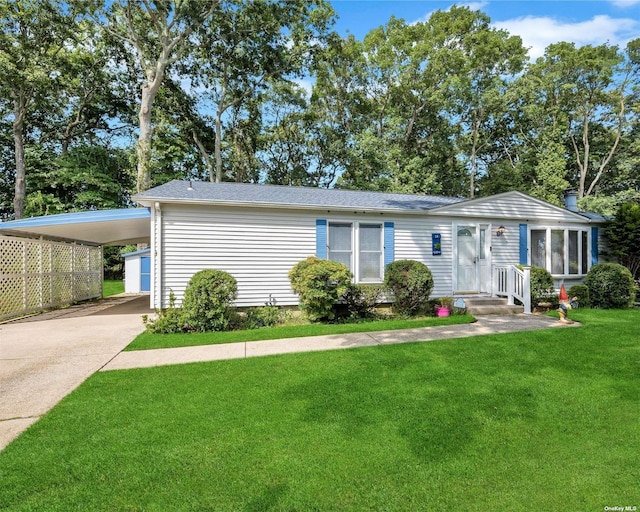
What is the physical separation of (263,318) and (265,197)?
308cm

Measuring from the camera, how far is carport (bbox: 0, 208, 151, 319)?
27.6ft

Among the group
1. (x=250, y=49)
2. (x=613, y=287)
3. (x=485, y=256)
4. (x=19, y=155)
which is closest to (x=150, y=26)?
(x=250, y=49)

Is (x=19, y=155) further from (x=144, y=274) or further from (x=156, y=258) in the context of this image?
(x=156, y=258)

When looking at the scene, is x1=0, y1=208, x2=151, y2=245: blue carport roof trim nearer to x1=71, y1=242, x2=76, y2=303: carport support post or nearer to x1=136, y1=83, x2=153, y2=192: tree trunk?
x1=71, y1=242, x2=76, y2=303: carport support post

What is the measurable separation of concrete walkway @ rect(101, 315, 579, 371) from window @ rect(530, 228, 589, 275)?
11.6ft

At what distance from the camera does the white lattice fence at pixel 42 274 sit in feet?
27.7

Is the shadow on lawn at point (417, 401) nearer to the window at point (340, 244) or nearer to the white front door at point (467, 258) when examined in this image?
the window at point (340, 244)

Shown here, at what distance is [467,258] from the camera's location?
9703 millimetres

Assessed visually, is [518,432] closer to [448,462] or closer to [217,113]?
[448,462]

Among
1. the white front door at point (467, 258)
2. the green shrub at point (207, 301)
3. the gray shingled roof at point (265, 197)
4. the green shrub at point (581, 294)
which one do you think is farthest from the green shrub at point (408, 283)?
the green shrub at point (581, 294)

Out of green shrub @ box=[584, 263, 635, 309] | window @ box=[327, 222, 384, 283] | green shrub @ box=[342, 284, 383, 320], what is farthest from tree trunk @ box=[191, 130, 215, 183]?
green shrub @ box=[584, 263, 635, 309]

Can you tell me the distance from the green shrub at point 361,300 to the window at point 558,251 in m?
5.42

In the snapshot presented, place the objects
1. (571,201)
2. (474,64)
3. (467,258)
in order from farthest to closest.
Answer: (474,64) → (571,201) → (467,258)

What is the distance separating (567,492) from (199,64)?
25757 mm
